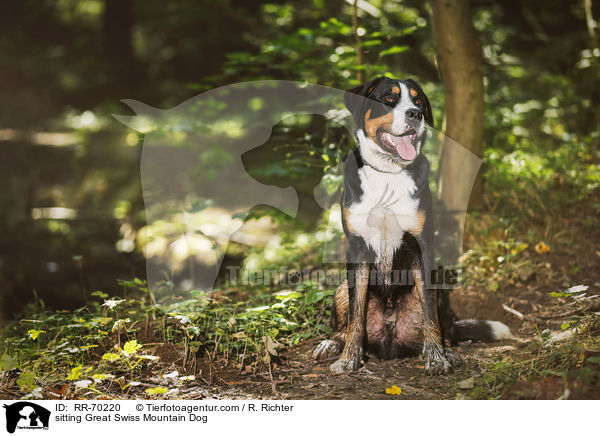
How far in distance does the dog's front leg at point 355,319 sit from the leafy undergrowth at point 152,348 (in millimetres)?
499

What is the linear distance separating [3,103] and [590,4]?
1026cm

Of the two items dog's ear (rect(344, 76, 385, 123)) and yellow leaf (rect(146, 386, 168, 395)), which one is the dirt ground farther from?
dog's ear (rect(344, 76, 385, 123))

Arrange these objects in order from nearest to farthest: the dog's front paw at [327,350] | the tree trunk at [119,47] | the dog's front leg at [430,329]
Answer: the dog's front leg at [430,329] < the dog's front paw at [327,350] < the tree trunk at [119,47]

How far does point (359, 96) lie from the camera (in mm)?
3320

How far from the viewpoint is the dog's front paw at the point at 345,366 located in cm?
324

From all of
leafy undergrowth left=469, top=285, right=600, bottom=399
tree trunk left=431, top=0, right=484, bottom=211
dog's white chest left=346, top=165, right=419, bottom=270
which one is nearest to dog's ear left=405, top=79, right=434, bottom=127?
dog's white chest left=346, top=165, right=419, bottom=270

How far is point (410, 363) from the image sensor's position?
3381mm

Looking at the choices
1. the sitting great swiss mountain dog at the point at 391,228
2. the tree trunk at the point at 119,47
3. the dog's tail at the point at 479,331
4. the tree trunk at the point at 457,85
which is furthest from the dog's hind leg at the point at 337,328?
the tree trunk at the point at 119,47

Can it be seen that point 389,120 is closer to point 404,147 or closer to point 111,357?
point 404,147

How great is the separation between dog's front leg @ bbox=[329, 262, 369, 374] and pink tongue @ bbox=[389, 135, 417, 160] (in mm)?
780

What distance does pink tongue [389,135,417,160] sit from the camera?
127 inches
